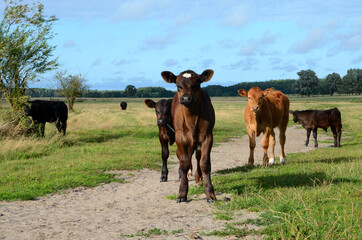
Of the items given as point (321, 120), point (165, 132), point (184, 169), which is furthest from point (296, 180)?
point (321, 120)

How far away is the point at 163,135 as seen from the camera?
9.66m

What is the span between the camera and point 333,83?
14388cm

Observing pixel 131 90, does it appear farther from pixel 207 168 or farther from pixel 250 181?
pixel 207 168

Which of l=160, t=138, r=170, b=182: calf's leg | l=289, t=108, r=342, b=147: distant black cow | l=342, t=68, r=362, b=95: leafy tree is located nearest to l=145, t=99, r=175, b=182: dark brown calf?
l=160, t=138, r=170, b=182: calf's leg

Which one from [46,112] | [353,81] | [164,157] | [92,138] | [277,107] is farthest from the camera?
[353,81]

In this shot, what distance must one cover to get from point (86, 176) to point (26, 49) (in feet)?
35.1

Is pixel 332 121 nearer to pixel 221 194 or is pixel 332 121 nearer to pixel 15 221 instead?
pixel 221 194

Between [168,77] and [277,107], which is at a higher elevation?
[168,77]

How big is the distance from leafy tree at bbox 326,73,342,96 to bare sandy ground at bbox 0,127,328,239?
5762 inches

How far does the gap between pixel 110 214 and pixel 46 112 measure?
1358 cm

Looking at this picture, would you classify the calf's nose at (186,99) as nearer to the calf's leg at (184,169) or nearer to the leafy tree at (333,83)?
the calf's leg at (184,169)

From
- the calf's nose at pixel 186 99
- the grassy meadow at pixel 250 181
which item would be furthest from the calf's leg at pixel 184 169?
the calf's nose at pixel 186 99

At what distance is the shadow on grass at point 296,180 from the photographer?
7988 millimetres

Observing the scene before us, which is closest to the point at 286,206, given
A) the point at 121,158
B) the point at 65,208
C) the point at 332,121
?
the point at 65,208
